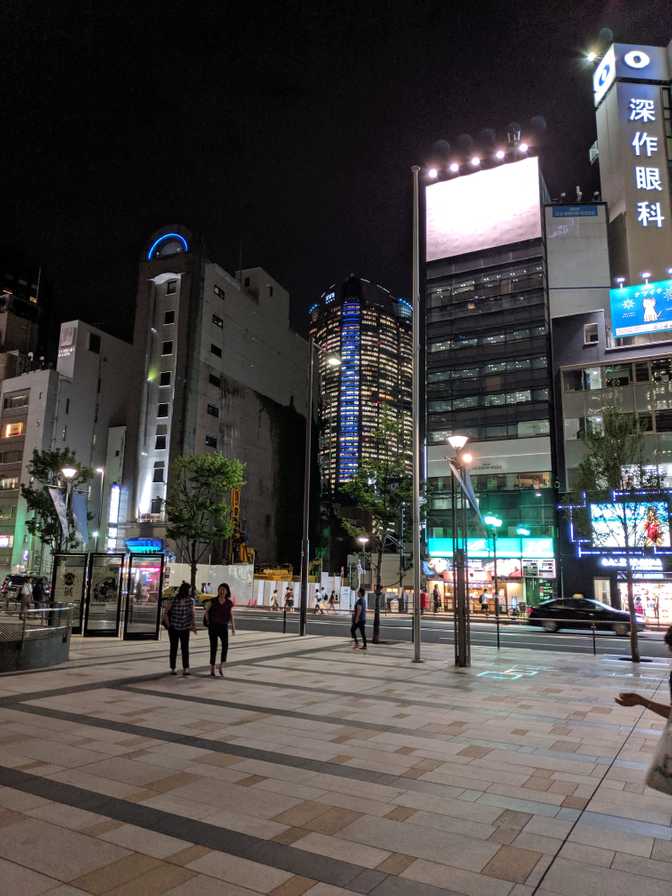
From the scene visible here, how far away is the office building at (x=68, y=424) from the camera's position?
6762cm

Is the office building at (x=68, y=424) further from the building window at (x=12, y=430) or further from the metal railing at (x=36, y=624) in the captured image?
the metal railing at (x=36, y=624)

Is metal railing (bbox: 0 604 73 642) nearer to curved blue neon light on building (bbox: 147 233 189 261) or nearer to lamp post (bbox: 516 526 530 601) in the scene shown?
lamp post (bbox: 516 526 530 601)

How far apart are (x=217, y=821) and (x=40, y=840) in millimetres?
1350

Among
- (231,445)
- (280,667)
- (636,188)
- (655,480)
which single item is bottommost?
(280,667)

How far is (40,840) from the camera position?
4746mm

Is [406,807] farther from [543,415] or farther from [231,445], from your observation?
[231,445]

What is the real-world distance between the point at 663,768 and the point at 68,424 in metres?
76.1

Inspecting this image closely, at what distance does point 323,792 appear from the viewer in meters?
6.07

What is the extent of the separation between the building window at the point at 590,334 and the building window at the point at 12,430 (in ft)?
200

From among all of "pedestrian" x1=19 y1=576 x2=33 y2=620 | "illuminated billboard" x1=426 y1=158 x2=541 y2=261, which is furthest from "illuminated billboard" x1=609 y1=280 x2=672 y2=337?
"pedestrian" x1=19 y1=576 x2=33 y2=620

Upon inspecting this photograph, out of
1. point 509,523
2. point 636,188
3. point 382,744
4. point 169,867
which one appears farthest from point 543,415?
point 169,867

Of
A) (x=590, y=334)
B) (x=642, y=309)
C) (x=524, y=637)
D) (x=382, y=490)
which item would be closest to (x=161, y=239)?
(x=590, y=334)

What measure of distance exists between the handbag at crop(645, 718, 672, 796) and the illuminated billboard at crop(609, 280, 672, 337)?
52.4 metres

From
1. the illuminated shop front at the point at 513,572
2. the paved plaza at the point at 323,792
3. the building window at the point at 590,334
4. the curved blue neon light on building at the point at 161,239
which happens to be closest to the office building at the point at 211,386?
the curved blue neon light on building at the point at 161,239
